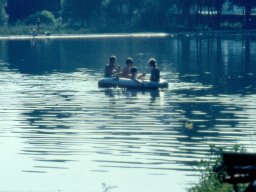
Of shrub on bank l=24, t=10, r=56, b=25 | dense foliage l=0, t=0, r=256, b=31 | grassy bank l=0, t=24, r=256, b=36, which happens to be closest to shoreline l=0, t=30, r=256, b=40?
grassy bank l=0, t=24, r=256, b=36

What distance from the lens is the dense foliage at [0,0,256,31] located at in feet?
303

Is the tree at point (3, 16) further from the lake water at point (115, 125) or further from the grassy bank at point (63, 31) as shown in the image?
the lake water at point (115, 125)

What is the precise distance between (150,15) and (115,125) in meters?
70.2

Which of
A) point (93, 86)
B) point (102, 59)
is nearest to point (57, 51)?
point (102, 59)

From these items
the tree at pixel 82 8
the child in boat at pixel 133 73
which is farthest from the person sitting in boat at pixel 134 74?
the tree at pixel 82 8

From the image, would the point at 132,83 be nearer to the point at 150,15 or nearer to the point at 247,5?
the point at 150,15

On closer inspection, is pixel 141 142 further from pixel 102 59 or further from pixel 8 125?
pixel 102 59

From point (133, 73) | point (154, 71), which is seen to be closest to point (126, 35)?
point (133, 73)

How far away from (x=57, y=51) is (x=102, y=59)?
966cm

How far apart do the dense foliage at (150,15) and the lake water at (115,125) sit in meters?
43.4

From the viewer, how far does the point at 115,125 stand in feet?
76.1

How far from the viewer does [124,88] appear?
3303 centimetres

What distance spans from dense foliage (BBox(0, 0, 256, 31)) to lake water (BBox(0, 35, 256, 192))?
43.4 m

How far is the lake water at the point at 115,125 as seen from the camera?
1605 cm
